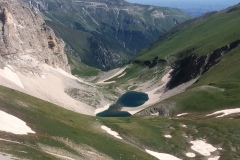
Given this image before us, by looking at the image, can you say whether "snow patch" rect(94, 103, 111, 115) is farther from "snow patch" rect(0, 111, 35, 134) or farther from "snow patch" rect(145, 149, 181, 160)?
"snow patch" rect(0, 111, 35, 134)

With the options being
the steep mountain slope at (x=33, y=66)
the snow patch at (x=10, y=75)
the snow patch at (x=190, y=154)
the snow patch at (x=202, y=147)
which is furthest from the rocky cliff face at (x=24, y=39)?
the snow patch at (x=190, y=154)

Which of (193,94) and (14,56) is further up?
(14,56)

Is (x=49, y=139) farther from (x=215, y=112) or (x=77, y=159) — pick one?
(x=215, y=112)

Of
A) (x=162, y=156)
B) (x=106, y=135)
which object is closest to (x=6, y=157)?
(x=106, y=135)

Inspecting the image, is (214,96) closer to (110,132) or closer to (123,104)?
(110,132)

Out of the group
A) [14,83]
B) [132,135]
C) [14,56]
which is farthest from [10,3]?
[132,135]

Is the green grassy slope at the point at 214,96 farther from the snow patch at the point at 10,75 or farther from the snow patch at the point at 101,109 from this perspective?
the snow patch at the point at 10,75
